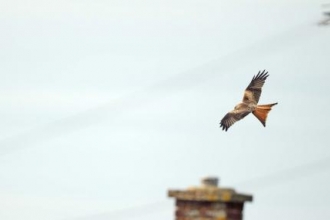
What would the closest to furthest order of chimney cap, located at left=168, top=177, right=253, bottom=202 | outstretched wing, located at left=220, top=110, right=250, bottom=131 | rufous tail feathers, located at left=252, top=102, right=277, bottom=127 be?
chimney cap, located at left=168, top=177, right=253, bottom=202
rufous tail feathers, located at left=252, top=102, right=277, bottom=127
outstretched wing, located at left=220, top=110, right=250, bottom=131

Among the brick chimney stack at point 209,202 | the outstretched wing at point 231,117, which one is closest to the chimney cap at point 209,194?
the brick chimney stack at point 209,202

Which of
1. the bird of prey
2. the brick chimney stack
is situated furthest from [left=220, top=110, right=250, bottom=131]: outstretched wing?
the brick chimney stack

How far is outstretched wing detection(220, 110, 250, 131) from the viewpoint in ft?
82.2

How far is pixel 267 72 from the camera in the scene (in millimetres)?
26453

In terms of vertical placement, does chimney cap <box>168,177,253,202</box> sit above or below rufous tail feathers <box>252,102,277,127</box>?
below

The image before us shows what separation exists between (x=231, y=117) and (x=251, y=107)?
0.70 metres

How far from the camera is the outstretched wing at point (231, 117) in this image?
82.2 feet

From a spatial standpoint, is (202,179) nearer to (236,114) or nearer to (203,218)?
(203,218)

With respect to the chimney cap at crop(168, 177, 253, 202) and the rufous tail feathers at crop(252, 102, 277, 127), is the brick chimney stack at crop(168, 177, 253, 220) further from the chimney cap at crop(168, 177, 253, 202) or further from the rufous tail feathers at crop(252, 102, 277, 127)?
the rufous tail feathers at crop(252, 102, 277, 127)

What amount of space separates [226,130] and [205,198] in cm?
743

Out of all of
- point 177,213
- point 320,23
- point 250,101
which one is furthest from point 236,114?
point 177,213

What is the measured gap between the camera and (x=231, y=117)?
25531 millimetres

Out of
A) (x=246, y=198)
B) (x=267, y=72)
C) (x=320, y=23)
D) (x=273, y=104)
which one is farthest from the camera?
(x=267, y=72)

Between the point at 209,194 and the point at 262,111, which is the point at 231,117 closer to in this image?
the point at 262,111
